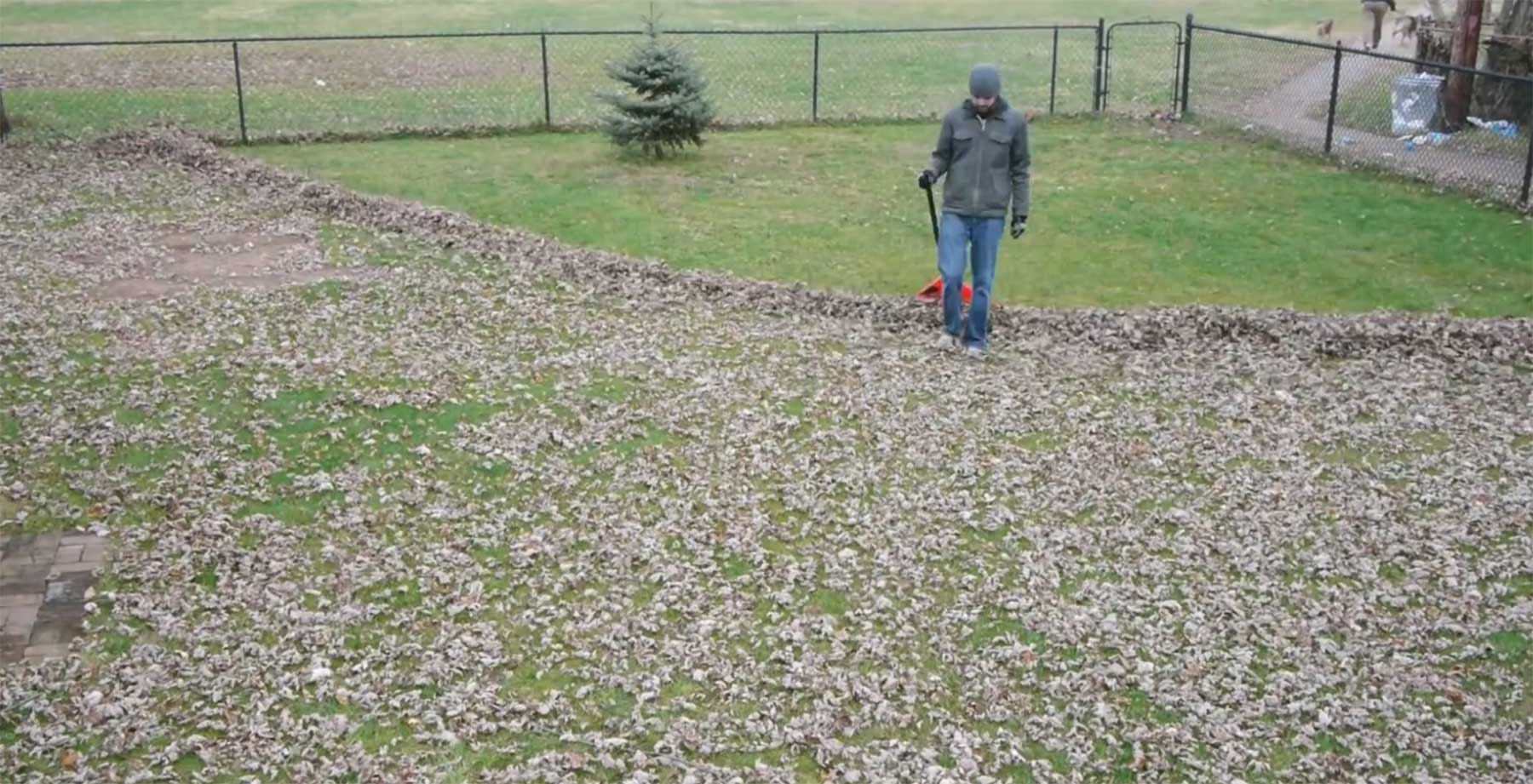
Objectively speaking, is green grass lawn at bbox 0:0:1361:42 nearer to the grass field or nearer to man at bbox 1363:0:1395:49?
man at bbox 1363:0:1395:49

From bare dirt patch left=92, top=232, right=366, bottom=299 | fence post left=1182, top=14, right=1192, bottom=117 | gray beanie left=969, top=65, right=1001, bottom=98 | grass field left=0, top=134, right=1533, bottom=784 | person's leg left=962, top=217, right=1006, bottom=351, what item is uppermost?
gray beanie left=969, top=65, right=1001, bottom=98

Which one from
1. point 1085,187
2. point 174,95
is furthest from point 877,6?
point 1085,187

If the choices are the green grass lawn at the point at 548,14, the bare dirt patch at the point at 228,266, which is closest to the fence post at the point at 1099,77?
the green grass lawn at the point at 548,14

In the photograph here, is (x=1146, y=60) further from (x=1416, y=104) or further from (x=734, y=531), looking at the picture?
(x=734, y=531)

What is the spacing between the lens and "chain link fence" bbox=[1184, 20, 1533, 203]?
50.4ft

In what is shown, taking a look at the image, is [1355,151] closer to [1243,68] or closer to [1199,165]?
[1199,165]

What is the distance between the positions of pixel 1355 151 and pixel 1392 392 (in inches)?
327

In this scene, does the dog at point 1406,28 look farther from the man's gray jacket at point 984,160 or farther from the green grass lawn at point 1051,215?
the man's gray jacket at point 984,160

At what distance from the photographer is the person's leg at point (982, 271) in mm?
9703

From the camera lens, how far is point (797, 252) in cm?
1224

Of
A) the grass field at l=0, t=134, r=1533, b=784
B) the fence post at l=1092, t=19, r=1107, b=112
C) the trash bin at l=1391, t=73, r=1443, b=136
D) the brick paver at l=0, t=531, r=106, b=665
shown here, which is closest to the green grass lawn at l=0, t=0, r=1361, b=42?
the fence post at l=1092, t=19, r=1107, b=112

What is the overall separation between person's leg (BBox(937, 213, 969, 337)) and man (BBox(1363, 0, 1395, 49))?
59.8ft

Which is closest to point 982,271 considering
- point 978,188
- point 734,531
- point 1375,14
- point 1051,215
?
point 978,188

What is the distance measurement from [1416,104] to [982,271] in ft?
34.2
